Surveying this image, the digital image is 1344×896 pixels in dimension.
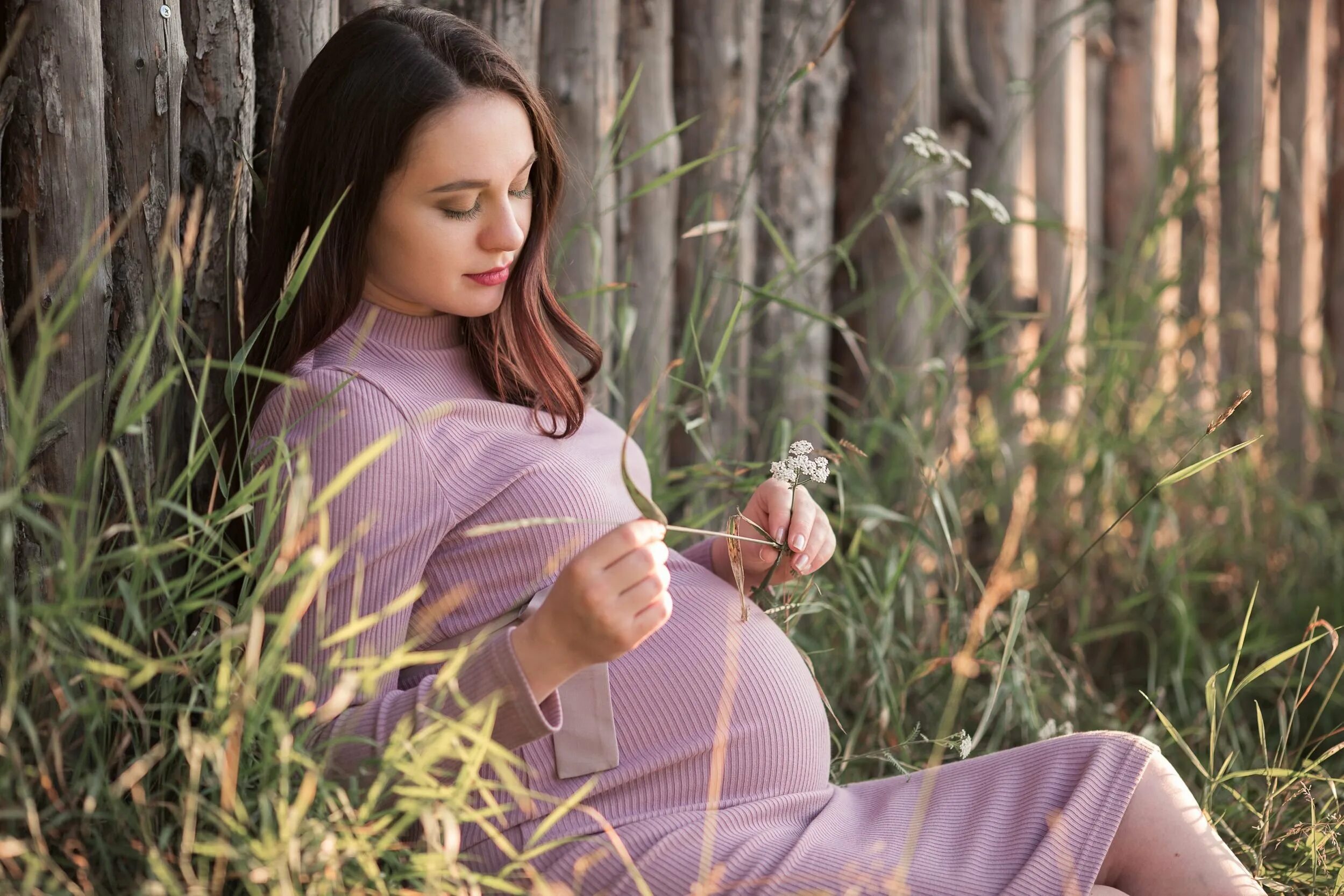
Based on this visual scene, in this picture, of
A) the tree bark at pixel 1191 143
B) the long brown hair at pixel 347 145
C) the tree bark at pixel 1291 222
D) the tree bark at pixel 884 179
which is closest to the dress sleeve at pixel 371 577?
the long brown hair at pixel 347 145

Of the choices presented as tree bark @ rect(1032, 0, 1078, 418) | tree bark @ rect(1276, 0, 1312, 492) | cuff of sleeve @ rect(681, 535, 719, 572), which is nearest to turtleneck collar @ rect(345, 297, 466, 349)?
cuff of sleeve @ rect(681, 535, 719, 572)

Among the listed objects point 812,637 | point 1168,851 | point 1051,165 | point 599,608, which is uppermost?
point 1051,165

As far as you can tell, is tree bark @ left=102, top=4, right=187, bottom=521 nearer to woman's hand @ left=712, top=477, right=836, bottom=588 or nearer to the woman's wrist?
the woman's wrist

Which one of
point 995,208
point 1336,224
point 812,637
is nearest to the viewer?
point 995,208

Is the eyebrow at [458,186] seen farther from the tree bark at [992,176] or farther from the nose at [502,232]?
the tree bark at [992,176]

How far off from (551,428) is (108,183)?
0.66 meters

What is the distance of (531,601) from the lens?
168 cm

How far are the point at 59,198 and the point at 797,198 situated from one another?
5.51 ft

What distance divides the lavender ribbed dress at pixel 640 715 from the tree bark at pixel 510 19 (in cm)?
68

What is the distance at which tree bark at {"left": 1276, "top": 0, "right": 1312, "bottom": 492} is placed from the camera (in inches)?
170

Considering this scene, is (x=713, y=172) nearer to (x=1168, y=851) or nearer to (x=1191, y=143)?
(x=1168, y=851)

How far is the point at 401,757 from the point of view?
139 cm

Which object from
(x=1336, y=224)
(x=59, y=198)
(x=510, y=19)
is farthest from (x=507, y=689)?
(x=1336, y=224)

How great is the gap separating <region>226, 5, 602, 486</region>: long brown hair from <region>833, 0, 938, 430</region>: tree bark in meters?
1.42
